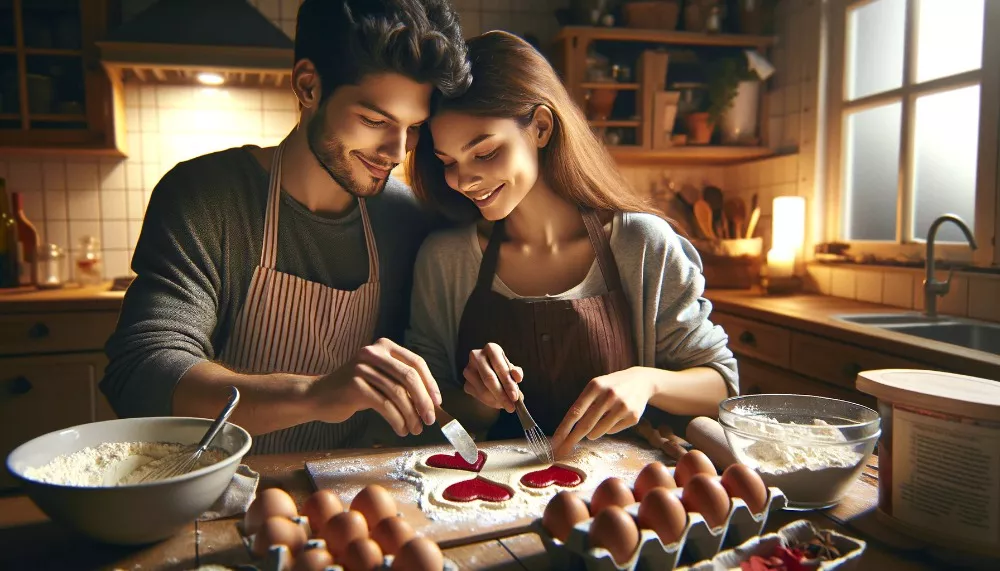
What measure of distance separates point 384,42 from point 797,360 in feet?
5.96

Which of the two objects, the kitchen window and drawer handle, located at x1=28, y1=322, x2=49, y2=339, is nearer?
the kitchen window

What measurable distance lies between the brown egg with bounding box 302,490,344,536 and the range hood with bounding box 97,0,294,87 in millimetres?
2327

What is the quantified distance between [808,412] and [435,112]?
91 cm

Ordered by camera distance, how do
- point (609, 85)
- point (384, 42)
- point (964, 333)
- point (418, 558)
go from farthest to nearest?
1. point (609, 85)
2. point (964, 333)
3. point (384, 42)
4. point (418, 558)

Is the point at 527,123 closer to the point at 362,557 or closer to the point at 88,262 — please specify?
the point at 362,557

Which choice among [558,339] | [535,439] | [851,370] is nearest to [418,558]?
[535,439]

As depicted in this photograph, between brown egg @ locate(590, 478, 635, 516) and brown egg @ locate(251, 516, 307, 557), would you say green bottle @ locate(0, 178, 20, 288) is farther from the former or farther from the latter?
brown egg @ locate(590, 478, 635, 516)

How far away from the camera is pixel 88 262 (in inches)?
126

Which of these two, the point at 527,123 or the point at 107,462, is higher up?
the point at 527,123

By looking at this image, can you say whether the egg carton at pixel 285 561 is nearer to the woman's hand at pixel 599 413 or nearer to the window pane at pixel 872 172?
the woman's hand at pixel 599 413

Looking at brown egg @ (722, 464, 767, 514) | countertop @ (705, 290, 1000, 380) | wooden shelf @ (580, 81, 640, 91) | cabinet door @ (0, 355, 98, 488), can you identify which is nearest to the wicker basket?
wooden shelf @ (580, 81, 640, 91)

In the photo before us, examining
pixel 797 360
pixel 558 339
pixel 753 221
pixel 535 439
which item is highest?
pixel 753 221

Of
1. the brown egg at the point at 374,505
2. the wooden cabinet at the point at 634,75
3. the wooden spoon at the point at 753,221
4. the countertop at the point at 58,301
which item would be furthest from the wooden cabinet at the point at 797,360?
the countertop at the point at 58,301

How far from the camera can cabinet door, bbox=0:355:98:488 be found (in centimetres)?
271
